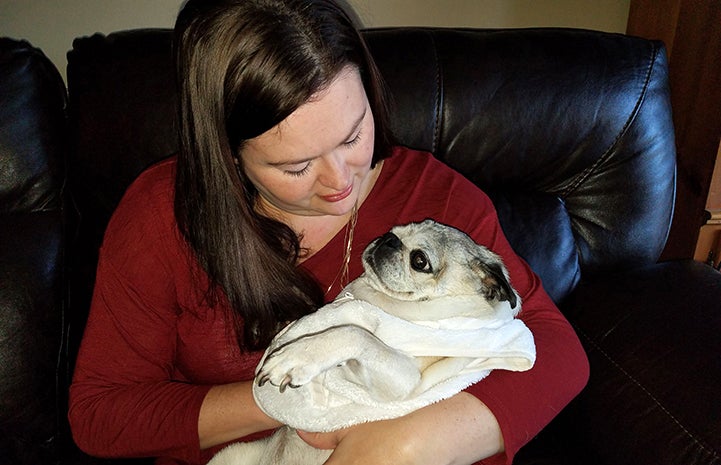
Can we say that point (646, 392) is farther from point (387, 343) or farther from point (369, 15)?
point (369, 15)

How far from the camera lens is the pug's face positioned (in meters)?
1.53

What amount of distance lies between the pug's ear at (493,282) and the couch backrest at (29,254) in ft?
4.16

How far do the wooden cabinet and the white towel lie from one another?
1.71 meters

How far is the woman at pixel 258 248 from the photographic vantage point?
130cm

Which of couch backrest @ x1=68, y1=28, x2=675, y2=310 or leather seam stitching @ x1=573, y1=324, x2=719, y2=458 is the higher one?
couch backrest @ x1=68, y1=28, x2=675, y2=310

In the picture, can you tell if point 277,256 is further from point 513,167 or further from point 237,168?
point 513,167

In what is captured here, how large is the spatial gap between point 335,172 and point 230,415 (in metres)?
0.65

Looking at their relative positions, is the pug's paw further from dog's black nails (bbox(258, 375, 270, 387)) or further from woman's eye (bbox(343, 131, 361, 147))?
woman's eye (bbox(343, 131, 361, 147))

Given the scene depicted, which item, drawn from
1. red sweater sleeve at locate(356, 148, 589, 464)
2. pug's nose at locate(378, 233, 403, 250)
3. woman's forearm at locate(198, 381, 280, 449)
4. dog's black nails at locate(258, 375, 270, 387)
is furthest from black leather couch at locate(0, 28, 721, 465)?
dog's black nails at locate(258, 375, 270, 387)

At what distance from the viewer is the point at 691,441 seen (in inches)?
61.9

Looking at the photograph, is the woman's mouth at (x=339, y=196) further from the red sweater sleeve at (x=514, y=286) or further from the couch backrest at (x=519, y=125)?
the couch backrest at (x=519, y=125)

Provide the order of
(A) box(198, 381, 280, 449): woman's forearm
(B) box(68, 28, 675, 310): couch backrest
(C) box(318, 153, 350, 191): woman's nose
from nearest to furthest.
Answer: (C) box(318, 153, 350, 191): woman's nose → (A) box(198, 381, 280, 449): woman's forearm → (B) box(68, 28, 675, 310): couch backrest

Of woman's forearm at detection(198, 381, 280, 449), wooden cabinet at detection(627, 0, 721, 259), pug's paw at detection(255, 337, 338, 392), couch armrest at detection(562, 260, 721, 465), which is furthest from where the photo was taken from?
wooden cabinet at detection(627, 0, 721, 259)

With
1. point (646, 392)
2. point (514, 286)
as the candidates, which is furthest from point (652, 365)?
point (514, 286)
